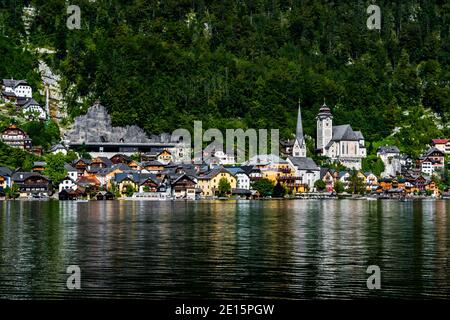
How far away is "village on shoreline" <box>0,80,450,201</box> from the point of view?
10619 cm

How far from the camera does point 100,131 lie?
124750 millimetres

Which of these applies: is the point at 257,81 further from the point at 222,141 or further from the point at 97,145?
the point at 97,145

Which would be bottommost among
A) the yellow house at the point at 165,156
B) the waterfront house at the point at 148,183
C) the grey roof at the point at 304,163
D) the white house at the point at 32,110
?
the waterfront house at the point at 148,183

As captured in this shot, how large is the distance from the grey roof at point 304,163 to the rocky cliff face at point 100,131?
18892mm

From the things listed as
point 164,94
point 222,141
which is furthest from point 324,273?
point 164,94

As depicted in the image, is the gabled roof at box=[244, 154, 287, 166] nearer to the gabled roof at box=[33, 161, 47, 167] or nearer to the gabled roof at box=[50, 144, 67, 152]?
the gabled roof at box=[50, 144, 67, 152]

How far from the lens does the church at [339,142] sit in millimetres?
131875

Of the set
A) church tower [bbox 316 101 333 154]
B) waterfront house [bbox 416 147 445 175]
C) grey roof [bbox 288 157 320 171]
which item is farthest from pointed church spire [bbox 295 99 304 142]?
waterfront house [bbox 416 147 445 175]

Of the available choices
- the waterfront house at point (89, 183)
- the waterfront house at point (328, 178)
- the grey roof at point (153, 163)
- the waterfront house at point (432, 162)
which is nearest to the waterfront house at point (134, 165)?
the grey roof at point (153, 163)

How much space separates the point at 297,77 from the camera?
479 feet

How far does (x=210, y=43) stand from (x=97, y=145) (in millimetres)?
40825

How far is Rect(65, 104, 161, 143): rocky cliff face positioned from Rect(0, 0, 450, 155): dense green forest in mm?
1465

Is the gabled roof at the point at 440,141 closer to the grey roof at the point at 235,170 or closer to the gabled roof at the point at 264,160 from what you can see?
the gabled roof at the point at 264,160

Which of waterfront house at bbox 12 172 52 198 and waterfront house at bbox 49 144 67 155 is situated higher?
waterfront house at bbox 49 144 67 155
